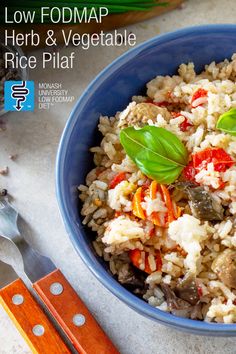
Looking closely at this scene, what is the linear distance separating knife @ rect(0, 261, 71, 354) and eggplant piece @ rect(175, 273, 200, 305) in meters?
0.52

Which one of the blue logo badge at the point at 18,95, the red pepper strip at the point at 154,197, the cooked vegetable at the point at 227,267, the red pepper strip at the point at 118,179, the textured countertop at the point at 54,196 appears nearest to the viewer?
the cooked vegetable at the point at 227,267

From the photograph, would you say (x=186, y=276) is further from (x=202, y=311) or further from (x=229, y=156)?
(x=229, y=156)

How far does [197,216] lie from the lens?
2035 millimetres

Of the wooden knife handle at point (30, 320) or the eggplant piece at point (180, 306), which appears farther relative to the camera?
the wooden knife handle at point (30, 320)

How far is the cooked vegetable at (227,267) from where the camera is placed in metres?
1.94

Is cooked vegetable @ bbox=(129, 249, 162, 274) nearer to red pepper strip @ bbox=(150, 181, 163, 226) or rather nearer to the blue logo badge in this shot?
red pepper strip @ bbox=(150, 181, 163, 226)

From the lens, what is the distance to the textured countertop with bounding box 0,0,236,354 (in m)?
2.33

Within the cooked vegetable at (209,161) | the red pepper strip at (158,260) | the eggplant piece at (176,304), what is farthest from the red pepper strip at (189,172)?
the eggplant piece at (176,304)

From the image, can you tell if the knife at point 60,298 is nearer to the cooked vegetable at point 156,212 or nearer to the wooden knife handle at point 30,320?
the wooden knife handle at point 30,320

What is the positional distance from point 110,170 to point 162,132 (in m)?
0.25

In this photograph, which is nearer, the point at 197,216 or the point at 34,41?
the point at 197,216

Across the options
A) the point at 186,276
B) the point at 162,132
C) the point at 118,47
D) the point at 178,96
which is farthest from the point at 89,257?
the point at 118,47

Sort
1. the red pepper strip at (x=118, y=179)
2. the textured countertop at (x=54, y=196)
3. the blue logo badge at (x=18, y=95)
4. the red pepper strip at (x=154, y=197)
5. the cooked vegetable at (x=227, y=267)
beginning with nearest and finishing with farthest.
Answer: the cooked vegetable at (x=227, y=267) < the red pepper strip at (x=154, y=197) < the red pepper strip at (x=118, y=179) < the textured countertop at (x=54, y=196) < the blue logo badge at (x=18, y=95)

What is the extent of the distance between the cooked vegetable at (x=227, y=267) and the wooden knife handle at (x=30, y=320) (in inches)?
25.7
